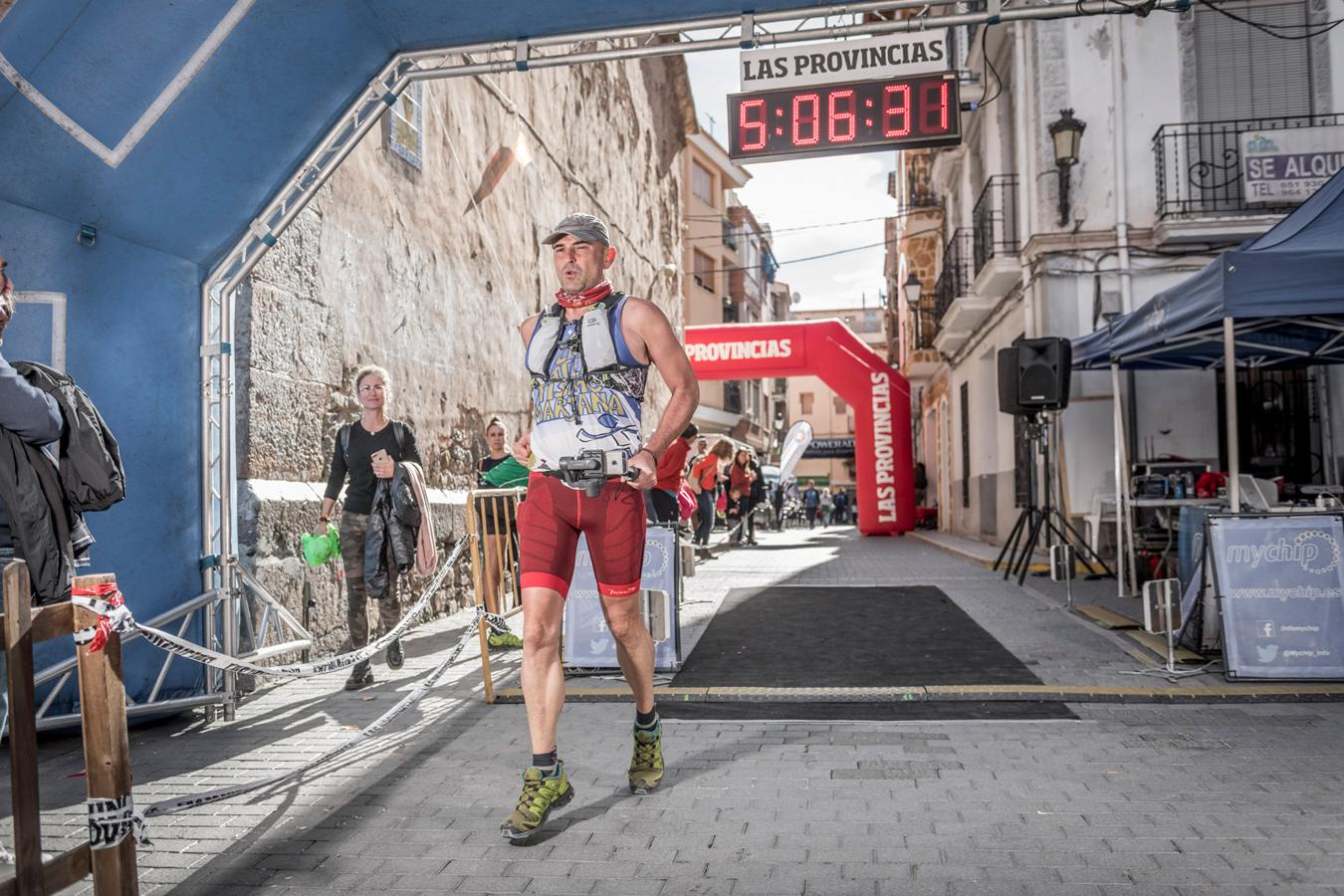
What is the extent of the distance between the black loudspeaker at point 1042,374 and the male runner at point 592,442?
7.34 metres

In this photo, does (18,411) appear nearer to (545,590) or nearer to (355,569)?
(545,590)

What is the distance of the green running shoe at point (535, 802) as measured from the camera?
136 inches

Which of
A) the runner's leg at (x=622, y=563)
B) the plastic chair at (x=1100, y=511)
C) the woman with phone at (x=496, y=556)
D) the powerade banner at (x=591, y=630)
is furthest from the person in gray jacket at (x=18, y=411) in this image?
the plastic chair at (x=1100, y=511)

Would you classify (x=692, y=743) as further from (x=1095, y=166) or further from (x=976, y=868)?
(x=1095, y=166)

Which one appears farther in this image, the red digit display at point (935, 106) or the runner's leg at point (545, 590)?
the red digit display at point (935, 106)

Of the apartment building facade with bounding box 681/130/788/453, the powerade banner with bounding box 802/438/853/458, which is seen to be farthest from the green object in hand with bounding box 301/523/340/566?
the powerade banner with bounding box 802/438/853/458

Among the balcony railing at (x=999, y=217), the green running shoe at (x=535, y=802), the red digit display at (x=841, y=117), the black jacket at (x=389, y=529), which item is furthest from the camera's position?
the balcony railing at (x=999, y=217)

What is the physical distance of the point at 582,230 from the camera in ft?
13.0

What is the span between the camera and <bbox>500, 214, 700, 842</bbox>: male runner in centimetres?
381

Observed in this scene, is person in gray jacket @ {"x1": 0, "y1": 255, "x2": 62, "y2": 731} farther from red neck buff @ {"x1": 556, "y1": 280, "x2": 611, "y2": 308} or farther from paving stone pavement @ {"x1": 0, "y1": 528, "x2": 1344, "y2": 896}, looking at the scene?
red neck buff @ {"x1": 556, "y1": 280, "x2": 611, "y2": 308}

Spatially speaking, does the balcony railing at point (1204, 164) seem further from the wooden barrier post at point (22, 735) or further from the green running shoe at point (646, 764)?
the wooden barrier post at point (22, 735)

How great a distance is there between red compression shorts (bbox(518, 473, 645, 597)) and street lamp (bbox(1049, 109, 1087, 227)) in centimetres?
1108

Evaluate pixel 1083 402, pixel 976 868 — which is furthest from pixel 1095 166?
pixel 976 868

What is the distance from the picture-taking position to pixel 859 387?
72.6ft
